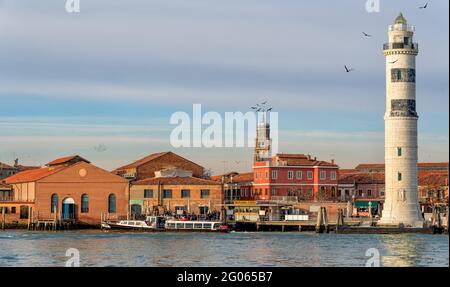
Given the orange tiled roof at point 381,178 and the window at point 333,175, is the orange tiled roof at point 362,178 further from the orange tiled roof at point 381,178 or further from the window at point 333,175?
the window at point 333,175

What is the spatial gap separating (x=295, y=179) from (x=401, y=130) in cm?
1506

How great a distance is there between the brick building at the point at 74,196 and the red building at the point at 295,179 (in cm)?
983

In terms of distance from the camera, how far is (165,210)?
67.8 meters

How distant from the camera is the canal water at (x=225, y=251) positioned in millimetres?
35219

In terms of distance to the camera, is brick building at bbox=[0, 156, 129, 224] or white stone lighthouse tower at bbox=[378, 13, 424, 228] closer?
white stone lighthouse tower at bbox=[378, 13, 424, 228]

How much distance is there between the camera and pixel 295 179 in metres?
71.8

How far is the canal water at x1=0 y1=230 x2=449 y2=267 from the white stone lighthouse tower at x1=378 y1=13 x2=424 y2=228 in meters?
5.20

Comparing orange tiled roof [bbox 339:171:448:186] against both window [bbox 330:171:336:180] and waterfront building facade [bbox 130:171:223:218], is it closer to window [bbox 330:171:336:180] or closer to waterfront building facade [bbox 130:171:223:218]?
window [bbox 330:171:336:180]

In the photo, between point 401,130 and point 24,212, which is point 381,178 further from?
point 24,212

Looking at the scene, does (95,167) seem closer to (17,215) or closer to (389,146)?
(17,215)

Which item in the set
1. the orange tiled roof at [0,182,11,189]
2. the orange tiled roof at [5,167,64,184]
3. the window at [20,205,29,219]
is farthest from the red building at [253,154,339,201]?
the orange tiled roof at [0,182,11,189]

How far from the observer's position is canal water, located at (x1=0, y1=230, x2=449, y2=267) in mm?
35219

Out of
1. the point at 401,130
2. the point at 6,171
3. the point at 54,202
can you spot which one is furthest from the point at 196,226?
the point at 6,171
